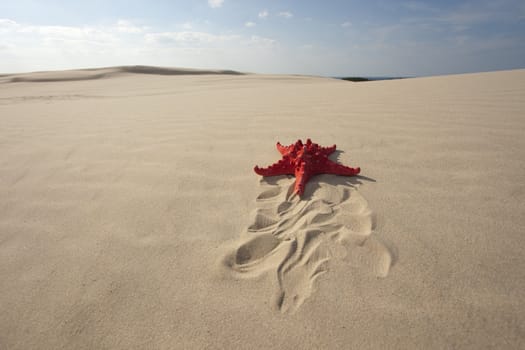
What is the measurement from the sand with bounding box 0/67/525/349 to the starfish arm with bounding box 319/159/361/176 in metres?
0.05

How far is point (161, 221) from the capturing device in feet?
5.89

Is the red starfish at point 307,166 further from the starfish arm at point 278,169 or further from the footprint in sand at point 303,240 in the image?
the footprint in sand at point 303,240

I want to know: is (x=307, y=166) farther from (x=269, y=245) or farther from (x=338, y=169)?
(x=269, y=245)

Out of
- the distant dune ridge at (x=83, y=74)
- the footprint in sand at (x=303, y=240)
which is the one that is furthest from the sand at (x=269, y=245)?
the distant dune ridge at (x=83, y=74)

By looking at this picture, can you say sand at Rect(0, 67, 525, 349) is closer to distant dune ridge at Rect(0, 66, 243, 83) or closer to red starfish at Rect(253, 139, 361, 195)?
red starfish at Rect(253, 139, 361, 195)

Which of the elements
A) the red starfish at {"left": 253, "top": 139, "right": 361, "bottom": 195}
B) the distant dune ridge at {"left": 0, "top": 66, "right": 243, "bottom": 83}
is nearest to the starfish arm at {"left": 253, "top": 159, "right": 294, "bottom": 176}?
the red starfish at {"left": 253, "top": 139, "right": 361, "bottom": 195}

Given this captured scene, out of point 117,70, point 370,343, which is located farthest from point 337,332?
point 117,70

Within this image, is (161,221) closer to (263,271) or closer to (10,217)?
(263,271)

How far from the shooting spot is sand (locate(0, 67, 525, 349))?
3.66 ft

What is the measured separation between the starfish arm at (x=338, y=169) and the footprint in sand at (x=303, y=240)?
0.55ft

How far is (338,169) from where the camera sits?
207 cm

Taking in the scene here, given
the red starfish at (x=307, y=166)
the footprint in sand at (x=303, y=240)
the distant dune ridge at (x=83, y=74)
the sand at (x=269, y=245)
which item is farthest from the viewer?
the distant dune ridge at (x=83, y=74)

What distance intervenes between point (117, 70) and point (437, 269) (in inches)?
920

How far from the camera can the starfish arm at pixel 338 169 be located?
206 cm
